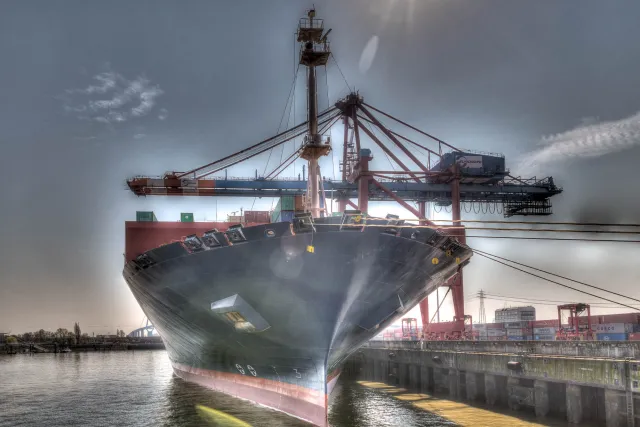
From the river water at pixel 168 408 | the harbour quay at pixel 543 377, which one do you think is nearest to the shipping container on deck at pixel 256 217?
the river water at pixel 168 408

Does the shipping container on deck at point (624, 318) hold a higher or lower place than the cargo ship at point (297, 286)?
lower

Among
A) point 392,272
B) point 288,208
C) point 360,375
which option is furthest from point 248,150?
point 392,272

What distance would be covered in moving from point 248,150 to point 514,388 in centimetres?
2254

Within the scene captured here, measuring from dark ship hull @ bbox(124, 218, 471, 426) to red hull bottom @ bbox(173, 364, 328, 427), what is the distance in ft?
0.10

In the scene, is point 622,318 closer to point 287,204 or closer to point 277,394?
point 287,204

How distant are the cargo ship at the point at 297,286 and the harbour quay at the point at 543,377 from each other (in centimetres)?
411

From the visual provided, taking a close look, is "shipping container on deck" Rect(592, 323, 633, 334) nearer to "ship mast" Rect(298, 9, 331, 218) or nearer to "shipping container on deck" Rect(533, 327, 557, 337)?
"shipping container on deck" Rect(533, 327, 557, 337)

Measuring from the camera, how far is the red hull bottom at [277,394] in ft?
45.1

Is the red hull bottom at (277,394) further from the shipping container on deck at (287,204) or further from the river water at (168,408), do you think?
the shipping container on deck at (287,204)

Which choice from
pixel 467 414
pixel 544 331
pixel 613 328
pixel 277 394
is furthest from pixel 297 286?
pixel 544 331

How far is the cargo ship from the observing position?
13.4 m

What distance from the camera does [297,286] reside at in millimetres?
13570

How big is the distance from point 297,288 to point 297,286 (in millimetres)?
62

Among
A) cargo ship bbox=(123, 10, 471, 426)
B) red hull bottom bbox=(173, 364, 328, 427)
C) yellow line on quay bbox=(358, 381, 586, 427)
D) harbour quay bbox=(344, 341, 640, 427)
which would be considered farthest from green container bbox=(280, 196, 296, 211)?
yellow line on quay bbox=(358, 381, 586, 427)
